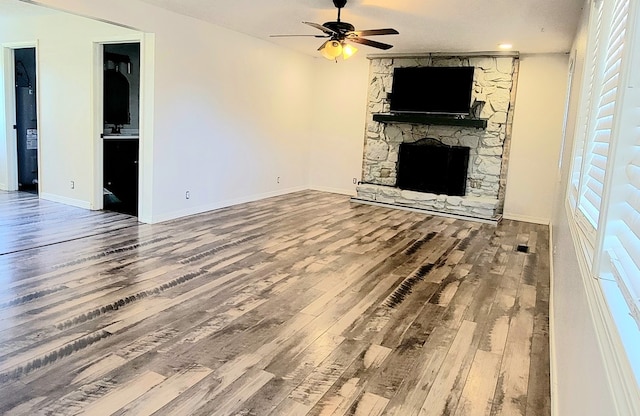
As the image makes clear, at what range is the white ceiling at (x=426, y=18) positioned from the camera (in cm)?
460

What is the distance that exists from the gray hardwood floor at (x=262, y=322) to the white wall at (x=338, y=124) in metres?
3.36

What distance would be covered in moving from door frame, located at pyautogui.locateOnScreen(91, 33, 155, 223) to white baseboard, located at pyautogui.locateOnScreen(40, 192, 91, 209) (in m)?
0.14

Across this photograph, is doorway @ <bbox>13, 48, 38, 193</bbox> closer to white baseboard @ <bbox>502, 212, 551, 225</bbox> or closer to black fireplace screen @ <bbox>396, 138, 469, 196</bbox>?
black fireplace screen @ <bbox>396, 138, 469, 196</bbox>

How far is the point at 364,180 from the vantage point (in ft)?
27.3

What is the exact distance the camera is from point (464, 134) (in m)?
7.39

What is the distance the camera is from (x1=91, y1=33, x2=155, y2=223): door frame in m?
5.37

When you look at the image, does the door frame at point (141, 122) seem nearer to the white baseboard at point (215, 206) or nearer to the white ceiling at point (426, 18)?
the white baseboard at point (215, 206)

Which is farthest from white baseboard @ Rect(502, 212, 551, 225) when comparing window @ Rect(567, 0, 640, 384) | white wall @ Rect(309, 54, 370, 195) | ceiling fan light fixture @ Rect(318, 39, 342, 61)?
window @ Rect(567, 0, 640, 384)

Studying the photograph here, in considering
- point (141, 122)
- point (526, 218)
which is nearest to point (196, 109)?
point (141, 122)

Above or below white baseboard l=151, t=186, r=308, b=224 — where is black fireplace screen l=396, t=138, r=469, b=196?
above

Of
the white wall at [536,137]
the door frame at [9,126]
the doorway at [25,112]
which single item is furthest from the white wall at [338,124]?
the door frame at [9,126]

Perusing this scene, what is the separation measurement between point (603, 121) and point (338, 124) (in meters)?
6.82

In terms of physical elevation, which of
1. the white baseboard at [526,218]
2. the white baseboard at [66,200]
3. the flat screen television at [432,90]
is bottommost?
the white baseboard at [66,200]

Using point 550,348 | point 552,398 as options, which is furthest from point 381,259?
point 552,398
